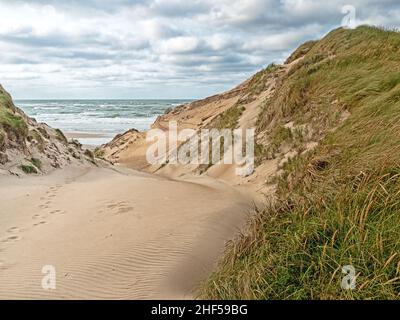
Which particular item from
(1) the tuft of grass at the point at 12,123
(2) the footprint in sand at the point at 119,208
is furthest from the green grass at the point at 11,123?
(2) the footprint in sand at the point at 119,208

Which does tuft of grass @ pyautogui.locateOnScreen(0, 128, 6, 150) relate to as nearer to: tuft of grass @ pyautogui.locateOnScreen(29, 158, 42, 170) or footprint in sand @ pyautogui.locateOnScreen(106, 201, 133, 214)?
tuft of grass @ pyautogui.locateOnScreen(29, 158, 42, 170)

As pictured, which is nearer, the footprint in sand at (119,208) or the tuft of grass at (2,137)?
the footprint in sand at (119,208)

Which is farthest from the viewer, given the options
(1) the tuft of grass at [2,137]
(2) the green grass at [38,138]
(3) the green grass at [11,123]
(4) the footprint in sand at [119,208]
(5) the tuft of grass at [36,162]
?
(2) the green grass at [38,138]

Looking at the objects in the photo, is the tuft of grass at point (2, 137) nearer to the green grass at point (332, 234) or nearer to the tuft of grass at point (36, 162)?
the tuft of grass at point (36, 162)

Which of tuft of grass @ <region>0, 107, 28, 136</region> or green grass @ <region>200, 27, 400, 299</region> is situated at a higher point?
tuft of grass @ <region>0, 107, 28, 136</region>

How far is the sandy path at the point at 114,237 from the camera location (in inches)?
170

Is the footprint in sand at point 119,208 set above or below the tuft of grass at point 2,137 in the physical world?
below

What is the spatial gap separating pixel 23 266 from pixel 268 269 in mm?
3002

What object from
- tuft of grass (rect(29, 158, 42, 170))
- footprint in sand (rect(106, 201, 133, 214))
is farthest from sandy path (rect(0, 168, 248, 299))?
tuft of grass (rect(29, 158, 42, 170))

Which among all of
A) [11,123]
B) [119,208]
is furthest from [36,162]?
[119,208]

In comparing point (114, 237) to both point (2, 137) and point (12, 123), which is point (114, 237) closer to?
point (2, 137)

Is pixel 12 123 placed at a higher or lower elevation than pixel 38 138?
higher

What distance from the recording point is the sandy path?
170 inches

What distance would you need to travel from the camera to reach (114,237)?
18.7ft
